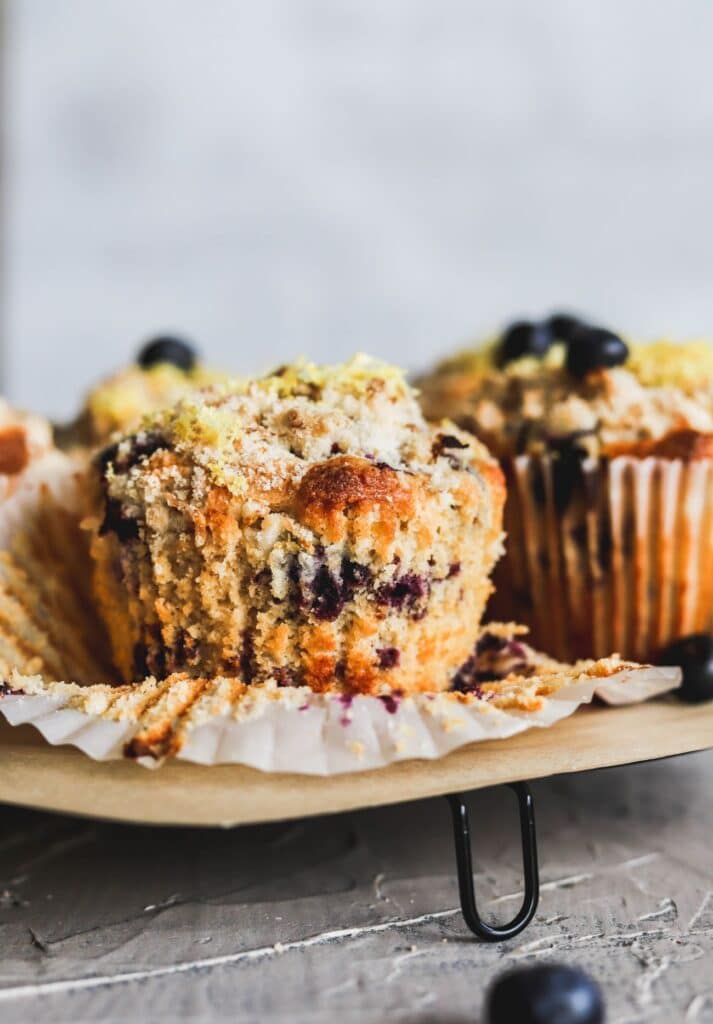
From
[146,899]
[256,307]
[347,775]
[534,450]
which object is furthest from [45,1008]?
[256,307]

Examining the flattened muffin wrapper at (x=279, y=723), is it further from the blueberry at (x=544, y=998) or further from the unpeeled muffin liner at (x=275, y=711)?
the blueberry at (x=544, y=998)

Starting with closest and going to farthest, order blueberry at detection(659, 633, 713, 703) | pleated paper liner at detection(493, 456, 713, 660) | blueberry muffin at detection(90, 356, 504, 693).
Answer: blueberry muffin at detection(90, 356, 504, 693) < blueberry at detection(659, 633, 713, 703) < pleated paper liner at detection(493, 456, 713, 660)

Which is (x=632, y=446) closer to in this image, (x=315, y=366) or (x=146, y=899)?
(x=315, y=366)

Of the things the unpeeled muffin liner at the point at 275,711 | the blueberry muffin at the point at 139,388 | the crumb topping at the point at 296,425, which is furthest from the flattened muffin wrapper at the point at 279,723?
the blueberry muffin at the point at 139,388

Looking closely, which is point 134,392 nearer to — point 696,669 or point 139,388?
point 139,388

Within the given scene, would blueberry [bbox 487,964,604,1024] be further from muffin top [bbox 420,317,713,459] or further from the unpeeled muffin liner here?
muffin top [bbox 420,317,713,459]

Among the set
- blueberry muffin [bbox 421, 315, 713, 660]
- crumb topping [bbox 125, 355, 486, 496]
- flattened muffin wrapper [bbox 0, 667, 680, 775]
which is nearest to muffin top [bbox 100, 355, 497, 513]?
crumb topping [bbox 125, 355, 486, 496]

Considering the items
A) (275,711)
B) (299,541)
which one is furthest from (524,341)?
(275,711)

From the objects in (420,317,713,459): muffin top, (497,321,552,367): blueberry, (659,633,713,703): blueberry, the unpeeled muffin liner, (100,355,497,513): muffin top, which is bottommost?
(659,633,713,703): blueberry
